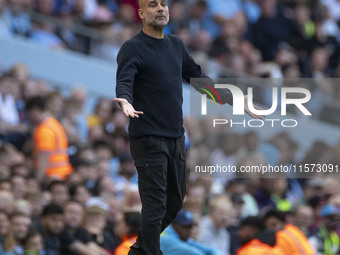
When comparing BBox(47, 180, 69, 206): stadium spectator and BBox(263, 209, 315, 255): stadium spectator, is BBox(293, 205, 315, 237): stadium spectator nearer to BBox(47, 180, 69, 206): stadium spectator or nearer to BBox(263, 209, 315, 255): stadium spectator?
BBox(263, 209, 315, 255): stadium spectator

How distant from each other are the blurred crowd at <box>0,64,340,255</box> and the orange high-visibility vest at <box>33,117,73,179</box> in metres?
0.02

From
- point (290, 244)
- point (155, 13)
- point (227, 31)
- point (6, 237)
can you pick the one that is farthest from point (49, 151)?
point (227, 31)

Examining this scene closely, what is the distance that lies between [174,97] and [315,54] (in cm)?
1114

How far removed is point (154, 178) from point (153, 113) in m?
0.43

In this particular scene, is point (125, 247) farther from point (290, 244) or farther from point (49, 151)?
point (49, 151)

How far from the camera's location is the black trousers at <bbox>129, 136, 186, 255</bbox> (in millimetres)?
6145

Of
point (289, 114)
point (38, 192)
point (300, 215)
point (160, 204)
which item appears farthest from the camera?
point (300, 215)

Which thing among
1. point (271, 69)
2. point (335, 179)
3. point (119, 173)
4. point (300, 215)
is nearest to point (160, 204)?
point (300, 215)

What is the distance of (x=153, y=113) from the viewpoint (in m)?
6.18

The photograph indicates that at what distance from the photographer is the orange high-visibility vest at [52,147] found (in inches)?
436

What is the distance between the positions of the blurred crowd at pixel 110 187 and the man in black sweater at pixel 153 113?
1.73m

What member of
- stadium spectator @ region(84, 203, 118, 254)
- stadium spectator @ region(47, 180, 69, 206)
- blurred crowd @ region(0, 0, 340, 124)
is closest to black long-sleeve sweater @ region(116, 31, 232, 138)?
stadium spectator @ region(84, 203, 118, 254)

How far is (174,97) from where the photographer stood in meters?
6.24

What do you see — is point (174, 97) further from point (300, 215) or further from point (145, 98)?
point (300, 215)
